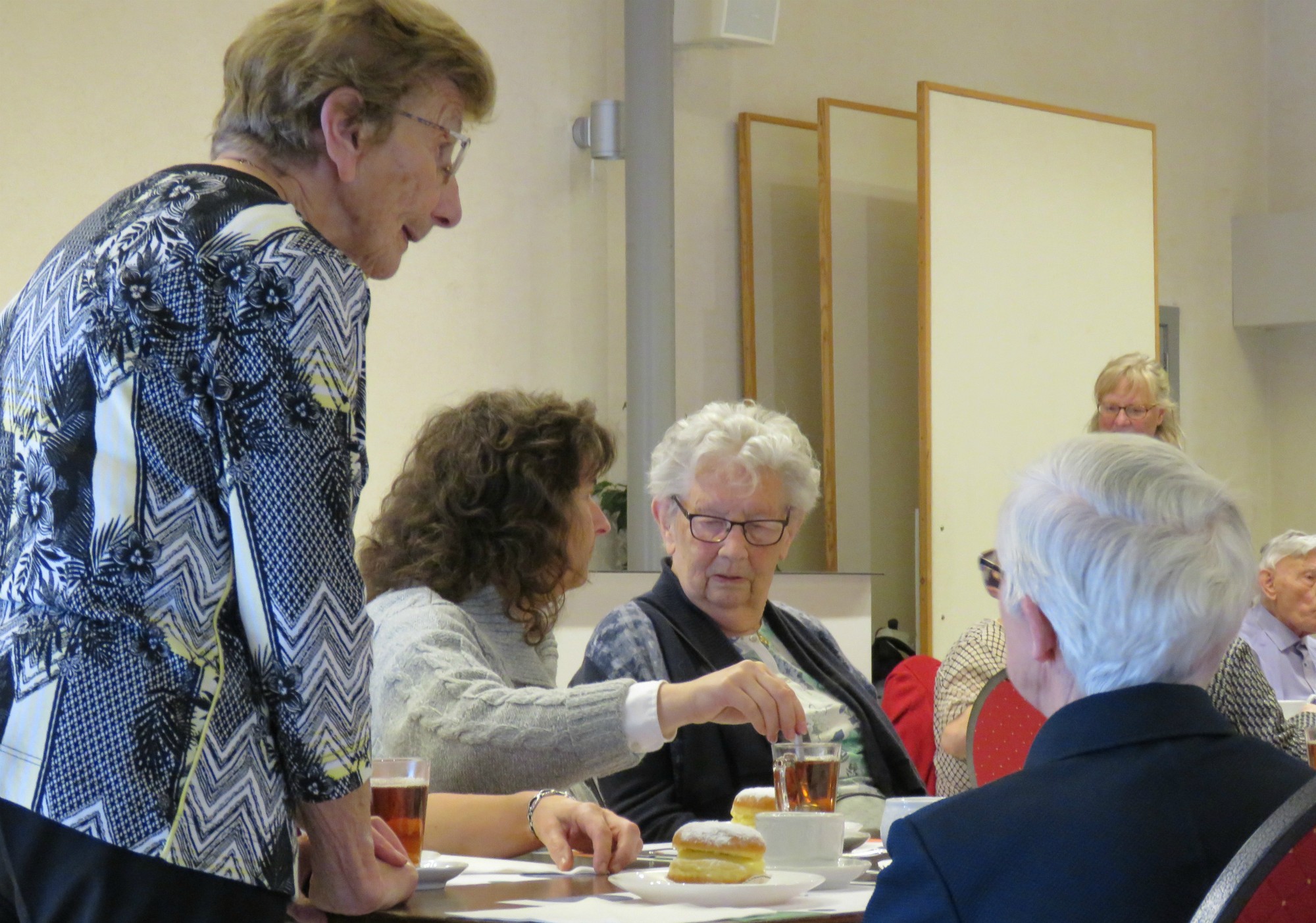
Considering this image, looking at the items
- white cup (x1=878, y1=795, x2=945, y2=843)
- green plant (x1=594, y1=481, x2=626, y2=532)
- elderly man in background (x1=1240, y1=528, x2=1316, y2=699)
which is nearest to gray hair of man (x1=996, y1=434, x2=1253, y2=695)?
white cup (x1=878, y1=795, x2=945, y2=843)

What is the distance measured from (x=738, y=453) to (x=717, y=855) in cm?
139

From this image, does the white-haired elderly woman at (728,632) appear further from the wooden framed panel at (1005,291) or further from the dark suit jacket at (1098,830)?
the wooden framed panel at (1005,291)

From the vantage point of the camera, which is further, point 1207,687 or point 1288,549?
point 1288,549

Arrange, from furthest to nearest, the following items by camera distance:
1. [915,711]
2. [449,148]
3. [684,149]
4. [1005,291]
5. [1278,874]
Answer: [1005,291]
[684,149]
[915,711]
[449,148]
[1278,874]

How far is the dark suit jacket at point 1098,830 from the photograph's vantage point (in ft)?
3.47

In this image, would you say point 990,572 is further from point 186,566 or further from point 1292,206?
point 1292,206

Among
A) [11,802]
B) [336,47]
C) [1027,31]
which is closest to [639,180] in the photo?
[1027,31]

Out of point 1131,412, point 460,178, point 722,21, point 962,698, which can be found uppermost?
point 722,21

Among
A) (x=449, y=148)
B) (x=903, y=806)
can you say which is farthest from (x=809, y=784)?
(x=449, y=148)

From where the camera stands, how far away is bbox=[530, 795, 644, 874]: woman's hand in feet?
5.61

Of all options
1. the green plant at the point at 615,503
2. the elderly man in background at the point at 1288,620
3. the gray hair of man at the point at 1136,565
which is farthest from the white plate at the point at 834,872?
the green plant at the point at 615,503

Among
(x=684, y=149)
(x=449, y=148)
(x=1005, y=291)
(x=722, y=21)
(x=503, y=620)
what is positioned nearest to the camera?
(x=449, y=148)

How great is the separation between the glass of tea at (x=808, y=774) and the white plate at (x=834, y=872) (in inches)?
5.2

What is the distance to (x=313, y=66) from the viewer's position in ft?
4.42
